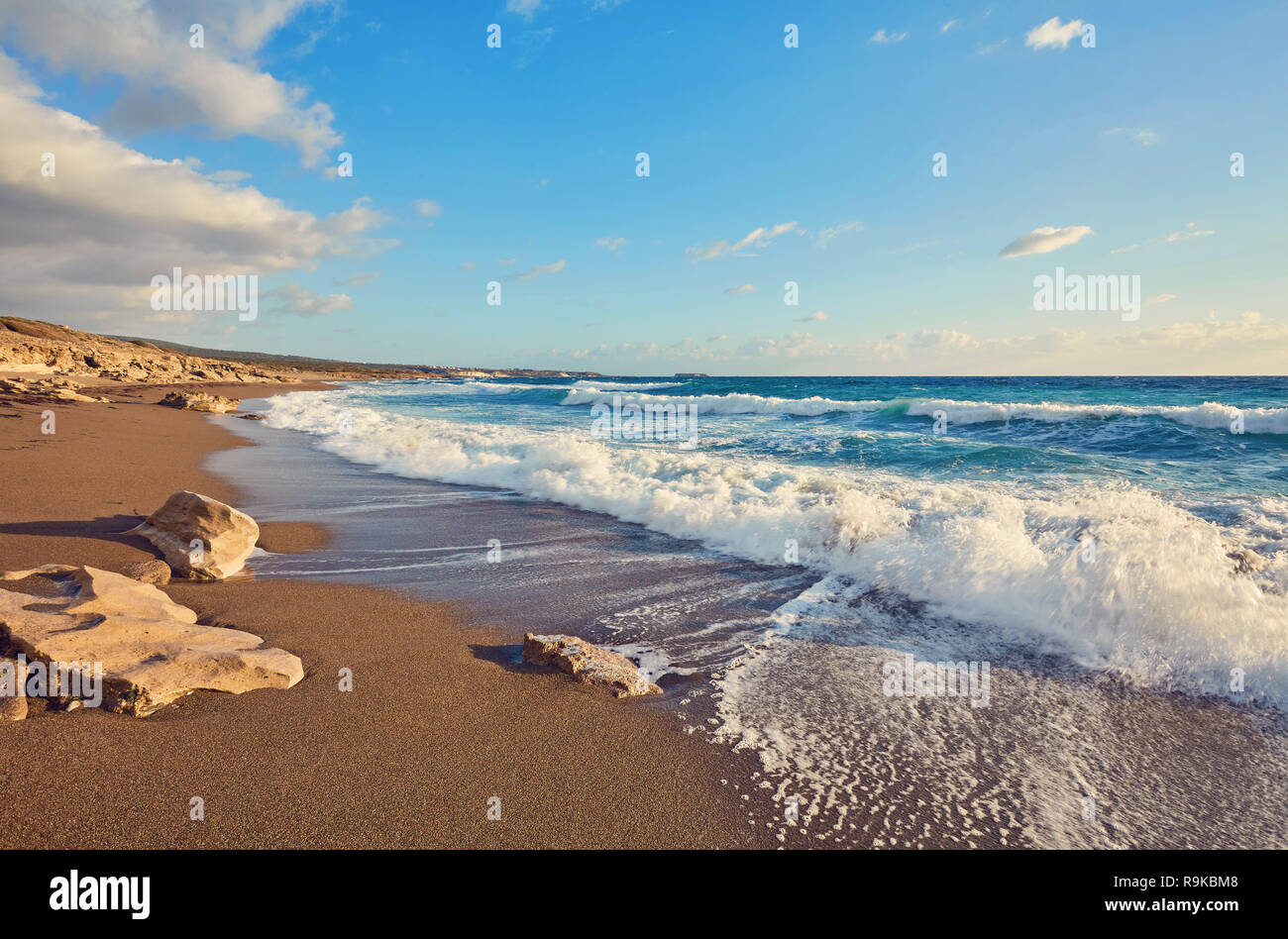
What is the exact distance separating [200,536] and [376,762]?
3974 mm

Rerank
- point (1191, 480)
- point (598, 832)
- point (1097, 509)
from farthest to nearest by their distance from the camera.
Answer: point (1191, 480)
point (1097, 509)
point (598, 832)

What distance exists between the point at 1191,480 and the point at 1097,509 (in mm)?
5050

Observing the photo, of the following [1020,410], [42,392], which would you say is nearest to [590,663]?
[1020,410]

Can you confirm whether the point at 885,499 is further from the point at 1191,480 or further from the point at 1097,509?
the point at 1191,480

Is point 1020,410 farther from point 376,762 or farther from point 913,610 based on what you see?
point 376,762

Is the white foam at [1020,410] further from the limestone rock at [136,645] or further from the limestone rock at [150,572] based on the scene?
the limestone rock at [150,572]

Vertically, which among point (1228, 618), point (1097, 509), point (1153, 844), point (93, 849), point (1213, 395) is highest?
point (1213, 395)

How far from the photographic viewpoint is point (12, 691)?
3.05m

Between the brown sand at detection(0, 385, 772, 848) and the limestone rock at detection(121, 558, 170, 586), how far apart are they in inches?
23.0

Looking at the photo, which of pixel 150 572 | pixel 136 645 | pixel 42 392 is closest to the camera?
pixel 136 645

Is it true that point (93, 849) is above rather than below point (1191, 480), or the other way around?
below

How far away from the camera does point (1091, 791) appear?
9.66ft

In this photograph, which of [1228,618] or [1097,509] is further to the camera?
[1097,509]

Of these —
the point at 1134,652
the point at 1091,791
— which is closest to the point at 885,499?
the point at 1134,652
